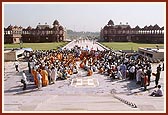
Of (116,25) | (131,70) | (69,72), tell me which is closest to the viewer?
(131,70)

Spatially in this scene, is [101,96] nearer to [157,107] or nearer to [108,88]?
[108,88]

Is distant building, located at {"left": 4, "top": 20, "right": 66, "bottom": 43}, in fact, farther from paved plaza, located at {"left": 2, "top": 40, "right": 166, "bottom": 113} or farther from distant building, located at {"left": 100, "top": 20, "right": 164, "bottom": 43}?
Answer: paved plaza, located at {"left": 2, "top": 40, "right": 166, "bottom": 113}

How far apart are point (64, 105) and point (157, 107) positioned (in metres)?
3.68

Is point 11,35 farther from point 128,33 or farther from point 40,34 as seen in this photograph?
point 128,33

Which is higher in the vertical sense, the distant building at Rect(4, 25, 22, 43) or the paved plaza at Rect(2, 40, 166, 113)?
the distant building at Rect(4, 25, 22, 43)

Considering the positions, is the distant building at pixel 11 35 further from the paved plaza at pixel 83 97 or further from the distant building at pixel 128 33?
the paved plaza at pixel 83 97

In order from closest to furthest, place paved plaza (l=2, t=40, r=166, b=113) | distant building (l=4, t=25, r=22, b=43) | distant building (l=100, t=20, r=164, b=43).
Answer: paved plaza (l=2, t=40, r=166, b=113) → distant building (l=4, t=25, r=22, b=43) → distant building (l=100, t=20, r=164, b=43)

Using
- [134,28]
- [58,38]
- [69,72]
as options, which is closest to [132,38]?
[134,28]

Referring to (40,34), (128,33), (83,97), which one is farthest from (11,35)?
(83,97)

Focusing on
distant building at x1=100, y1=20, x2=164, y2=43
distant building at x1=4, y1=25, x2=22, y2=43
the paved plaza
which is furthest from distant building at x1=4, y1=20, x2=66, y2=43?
the paved plaza

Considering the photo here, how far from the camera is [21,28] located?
81062mm

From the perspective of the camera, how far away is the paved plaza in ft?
33.3

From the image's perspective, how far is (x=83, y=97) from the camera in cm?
1172

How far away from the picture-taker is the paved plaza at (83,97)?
33.3ft
